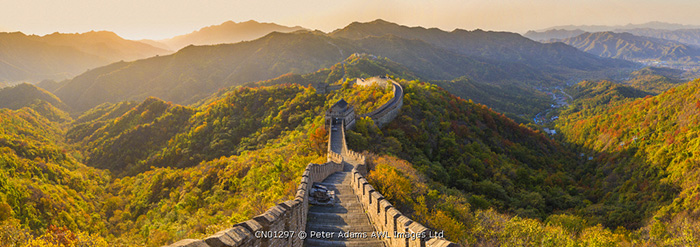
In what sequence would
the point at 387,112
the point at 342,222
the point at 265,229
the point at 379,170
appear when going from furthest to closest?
the point at 387,112, the point at 379,170, the point at 342,222, the point at 265,229

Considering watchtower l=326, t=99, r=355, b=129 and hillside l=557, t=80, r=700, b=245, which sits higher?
watchtower l=326, t=99, r=355, b=129

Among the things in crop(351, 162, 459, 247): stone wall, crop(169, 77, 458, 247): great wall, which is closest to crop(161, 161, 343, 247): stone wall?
crop(169, 77, 458, 247): great wall

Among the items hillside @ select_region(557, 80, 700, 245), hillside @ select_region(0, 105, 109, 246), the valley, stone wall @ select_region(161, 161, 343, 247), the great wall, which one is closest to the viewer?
stone wall @ select_region(161, 161, 343, 247)

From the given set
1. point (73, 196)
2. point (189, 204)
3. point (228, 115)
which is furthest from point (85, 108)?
point (189, 204)

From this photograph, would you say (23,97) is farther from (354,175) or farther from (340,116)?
(354,175)

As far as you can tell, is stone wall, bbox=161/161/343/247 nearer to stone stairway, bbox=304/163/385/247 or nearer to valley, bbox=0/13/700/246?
valley, bbox=0/13/700/246

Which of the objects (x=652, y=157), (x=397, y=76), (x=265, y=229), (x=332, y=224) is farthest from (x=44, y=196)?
(x=397, y=76)

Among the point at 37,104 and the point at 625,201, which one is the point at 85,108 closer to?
the point at 37,104

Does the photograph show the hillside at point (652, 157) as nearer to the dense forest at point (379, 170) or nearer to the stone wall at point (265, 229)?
the dense forest at point (379, 170)
